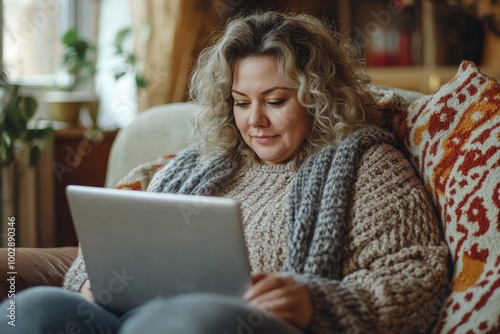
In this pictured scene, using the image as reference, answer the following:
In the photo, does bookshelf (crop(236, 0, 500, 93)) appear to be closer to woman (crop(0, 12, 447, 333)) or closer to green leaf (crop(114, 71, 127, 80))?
green leaf (crop(114, 71, 127, 80))

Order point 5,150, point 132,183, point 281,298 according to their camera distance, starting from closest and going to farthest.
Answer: point 281,298, point 132,183, point 5,150

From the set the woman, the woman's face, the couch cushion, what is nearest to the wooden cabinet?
the couch cushion

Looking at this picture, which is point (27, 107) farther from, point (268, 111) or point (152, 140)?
A: point (268, 111)

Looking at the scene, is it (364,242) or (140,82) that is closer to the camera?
(364,242)

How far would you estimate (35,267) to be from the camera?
169 cm

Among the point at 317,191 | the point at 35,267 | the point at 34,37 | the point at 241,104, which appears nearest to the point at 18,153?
the point at 34,37

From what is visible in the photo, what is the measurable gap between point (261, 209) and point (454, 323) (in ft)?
1.59

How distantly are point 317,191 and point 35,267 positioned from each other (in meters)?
0.68

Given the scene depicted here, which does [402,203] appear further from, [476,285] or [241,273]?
[241,273]

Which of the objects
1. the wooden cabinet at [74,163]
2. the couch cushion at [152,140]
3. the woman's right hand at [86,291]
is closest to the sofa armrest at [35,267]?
the woman's right hand at [86,291]

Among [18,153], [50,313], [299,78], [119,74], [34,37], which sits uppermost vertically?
[299,78]

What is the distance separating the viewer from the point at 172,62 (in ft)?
10.6

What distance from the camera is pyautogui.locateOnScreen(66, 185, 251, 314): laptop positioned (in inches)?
44.6

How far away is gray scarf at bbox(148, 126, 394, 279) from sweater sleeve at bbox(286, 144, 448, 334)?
3 cm
